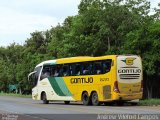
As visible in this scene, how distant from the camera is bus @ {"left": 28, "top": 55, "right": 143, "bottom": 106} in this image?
3034cm

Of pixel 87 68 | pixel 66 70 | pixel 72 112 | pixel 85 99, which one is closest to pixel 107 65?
pixel 87 68

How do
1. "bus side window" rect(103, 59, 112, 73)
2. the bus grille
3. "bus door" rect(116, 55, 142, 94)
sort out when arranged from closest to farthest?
"bus door" rect(116, 55, 142, 94) → the bus grille → "bus side window" rect(103, 59, 112, 73)

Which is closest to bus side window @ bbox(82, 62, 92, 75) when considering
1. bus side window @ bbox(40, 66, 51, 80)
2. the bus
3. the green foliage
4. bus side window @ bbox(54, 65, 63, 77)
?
the bus

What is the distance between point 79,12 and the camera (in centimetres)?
4741

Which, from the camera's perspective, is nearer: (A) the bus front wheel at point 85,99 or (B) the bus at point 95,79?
(B) the bus at point 95,79

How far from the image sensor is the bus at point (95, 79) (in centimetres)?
3034

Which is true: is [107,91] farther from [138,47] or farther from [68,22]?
[68,22]

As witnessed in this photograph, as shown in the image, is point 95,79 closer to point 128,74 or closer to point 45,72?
point 128,74

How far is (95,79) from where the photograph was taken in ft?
103

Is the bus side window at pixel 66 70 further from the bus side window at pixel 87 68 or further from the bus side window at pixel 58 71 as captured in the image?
the bus side window at pixel 87 68

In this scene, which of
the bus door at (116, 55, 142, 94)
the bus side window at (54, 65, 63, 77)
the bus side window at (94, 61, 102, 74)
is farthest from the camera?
the bus side window at (54, 65, 63, 77)

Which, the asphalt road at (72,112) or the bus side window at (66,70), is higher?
the bus side window at (66,70)

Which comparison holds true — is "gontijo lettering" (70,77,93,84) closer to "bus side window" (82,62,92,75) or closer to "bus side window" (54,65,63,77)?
"bus side window" (82,62,92,75)

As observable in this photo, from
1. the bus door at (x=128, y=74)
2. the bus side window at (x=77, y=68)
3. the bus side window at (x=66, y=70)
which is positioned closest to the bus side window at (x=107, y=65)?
the bus door at (x=128, y=74)
